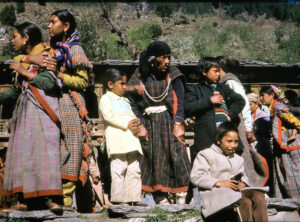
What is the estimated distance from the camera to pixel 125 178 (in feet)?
15.2

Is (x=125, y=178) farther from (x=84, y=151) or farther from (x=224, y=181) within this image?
(x=224, y=181)

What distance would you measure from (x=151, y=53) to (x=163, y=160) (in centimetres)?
133

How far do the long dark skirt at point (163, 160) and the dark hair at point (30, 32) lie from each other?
1586 millimetres

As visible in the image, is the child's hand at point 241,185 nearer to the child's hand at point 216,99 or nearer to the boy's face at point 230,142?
the boy's face at point 230,142

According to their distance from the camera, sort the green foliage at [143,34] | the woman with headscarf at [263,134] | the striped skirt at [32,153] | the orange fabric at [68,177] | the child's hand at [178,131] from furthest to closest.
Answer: the green foliage at [143,34] → the woman with headscarf at [263,134] → the child's hand at [178,131] → the orange fabric at [68,177] → the striped skirt at [32,153]

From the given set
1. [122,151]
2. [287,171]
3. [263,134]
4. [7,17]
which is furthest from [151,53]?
[7,17]

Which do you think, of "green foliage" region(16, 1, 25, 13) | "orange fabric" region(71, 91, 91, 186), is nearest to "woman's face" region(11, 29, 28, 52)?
"orange fabric" region(71, 91, 91, 186)

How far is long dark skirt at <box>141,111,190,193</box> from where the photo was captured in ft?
15.0

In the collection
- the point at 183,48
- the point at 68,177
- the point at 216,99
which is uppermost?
the point at 183,48

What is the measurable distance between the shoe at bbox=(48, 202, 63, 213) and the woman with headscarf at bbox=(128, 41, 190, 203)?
44.7 inches

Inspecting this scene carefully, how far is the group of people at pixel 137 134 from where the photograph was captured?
391 cm

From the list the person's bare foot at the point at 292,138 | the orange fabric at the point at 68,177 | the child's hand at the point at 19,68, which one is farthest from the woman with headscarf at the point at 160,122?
the person's bare foot at the point at 292,138

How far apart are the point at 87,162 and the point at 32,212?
784 mm

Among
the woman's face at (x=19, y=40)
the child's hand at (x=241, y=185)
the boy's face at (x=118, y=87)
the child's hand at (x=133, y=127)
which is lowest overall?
the child's hand at (x=241, y=185)
